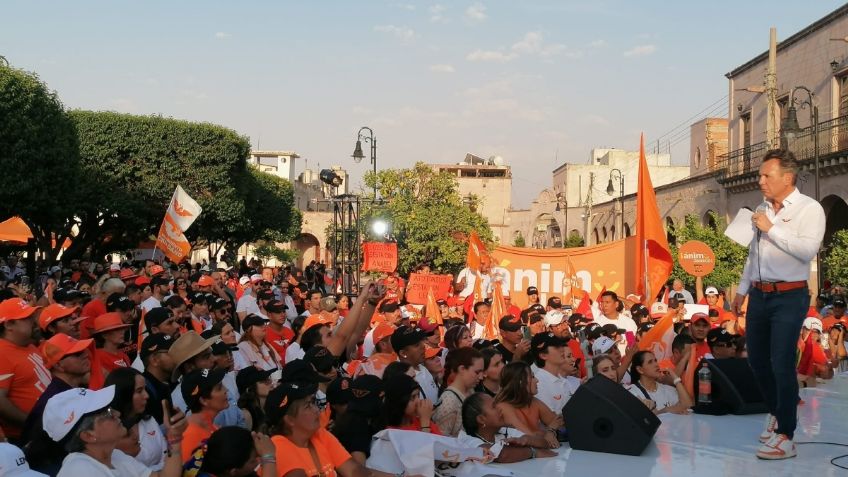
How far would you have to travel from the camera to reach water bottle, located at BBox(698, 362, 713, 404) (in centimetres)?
718

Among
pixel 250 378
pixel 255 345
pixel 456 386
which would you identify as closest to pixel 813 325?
pixel 456 386

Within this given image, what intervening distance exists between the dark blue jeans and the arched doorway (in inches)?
2775

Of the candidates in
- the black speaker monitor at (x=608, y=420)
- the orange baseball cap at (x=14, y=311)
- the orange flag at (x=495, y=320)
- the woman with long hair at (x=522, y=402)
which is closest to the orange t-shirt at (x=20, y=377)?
the orange baseball cap at (x=14, y=311)

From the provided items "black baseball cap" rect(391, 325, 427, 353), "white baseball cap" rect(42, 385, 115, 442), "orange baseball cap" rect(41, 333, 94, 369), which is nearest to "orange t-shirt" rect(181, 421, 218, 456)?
"white baseball cap" rect(42, 385, 115, 442)

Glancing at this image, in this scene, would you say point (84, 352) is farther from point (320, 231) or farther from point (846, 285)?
point (320, 231)

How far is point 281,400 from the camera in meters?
4.61

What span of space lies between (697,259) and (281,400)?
13261 mm

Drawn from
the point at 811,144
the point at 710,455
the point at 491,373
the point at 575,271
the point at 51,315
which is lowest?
the point at 710,455

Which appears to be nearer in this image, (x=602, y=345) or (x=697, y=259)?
(x=602, y=345)

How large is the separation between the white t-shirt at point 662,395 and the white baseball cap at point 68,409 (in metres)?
4.56

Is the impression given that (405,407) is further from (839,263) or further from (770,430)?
(839,263)

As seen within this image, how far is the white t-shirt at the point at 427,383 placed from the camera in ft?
22.0

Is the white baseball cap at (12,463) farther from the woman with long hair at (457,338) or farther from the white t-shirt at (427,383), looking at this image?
the woman with long hair at (457,338)

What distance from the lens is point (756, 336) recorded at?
18.0 ft
